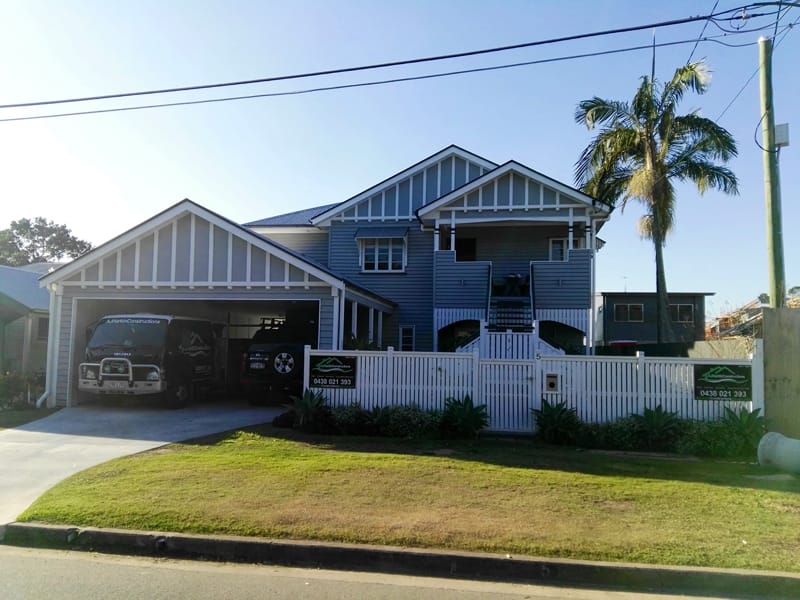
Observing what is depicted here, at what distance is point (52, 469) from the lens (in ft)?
28.5

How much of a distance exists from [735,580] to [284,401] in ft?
44.6

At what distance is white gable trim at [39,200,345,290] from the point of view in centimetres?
1416

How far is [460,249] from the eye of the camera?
21.4 meters

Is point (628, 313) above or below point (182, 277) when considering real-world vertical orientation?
above

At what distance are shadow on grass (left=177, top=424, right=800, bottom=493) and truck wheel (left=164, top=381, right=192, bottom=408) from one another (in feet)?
14.7

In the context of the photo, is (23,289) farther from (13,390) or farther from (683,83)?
(683,83)

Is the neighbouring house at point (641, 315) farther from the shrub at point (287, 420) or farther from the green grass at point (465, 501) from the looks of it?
the green grass at point (465, 501)

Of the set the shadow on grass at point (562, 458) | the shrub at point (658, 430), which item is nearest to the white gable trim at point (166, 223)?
the shadow on grass at point (562, 458)

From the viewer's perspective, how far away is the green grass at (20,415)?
1287 cm

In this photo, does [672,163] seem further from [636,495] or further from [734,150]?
[636,495]

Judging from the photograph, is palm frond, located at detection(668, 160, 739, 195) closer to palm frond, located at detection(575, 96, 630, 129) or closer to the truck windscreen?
palm frond, located at detection(575, 96, 630, 129)

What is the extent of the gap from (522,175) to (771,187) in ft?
27.8

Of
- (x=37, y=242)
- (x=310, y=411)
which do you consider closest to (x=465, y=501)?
(x=310, y=411)

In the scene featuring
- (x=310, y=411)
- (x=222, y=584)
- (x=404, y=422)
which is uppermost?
(x=310, y=411)
